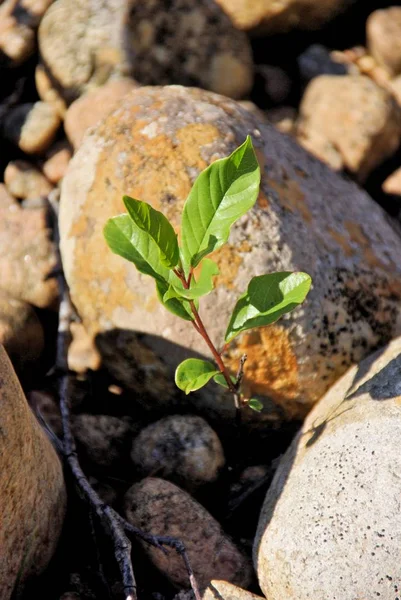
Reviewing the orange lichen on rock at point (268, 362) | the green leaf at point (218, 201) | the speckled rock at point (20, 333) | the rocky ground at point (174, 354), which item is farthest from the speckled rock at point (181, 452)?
the green leaf at point (218, 201)

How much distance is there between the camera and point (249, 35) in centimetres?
483

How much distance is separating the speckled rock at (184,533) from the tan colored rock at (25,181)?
1.94 meters

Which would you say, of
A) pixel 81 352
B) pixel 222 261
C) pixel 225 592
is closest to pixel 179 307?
pixel 222 261

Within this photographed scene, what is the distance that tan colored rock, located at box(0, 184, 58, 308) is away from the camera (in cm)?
349

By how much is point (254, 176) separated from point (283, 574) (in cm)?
122

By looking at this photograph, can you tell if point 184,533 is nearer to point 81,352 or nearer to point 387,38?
point 81,352

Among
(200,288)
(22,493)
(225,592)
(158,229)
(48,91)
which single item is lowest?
(225,592)

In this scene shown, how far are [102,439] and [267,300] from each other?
3.28ft

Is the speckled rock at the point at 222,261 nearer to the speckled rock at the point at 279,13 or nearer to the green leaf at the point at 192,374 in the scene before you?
the green leaf at the point at 192,374

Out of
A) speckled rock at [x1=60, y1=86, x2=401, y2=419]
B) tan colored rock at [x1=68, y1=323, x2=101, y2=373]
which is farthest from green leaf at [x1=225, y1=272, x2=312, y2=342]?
tan colored rock at [x1=68, y1=323, x2=101, y2=373]

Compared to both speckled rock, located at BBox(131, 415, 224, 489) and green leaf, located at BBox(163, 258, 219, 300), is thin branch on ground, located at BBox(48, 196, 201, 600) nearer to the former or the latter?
speckled rock, located at BBox(131, 415, 224, 489)

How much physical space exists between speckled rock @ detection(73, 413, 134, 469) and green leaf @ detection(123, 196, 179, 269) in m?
1.06

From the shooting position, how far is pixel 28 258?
3.55 meters

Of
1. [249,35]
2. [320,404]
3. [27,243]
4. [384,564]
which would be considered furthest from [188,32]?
[384,564]
